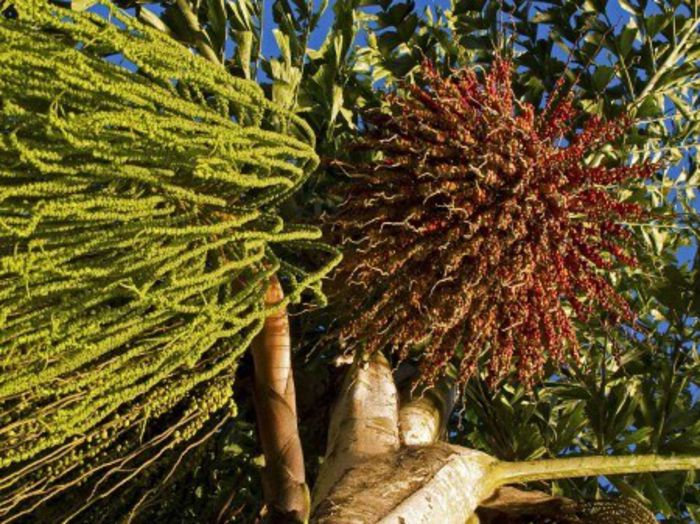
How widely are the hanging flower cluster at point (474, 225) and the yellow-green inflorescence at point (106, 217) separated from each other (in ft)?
0.91

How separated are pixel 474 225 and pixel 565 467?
24.6 inches

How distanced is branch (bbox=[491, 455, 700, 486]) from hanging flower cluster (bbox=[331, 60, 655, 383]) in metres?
0.22

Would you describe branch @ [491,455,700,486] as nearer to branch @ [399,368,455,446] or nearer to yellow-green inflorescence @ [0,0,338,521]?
branch @ [399,368,455,446]

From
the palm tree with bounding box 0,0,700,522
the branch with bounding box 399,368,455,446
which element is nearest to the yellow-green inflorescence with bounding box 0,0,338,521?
the palm tree with bounding box 0,0,700,522

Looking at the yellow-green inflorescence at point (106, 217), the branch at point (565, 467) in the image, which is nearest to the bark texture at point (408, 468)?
the branch at point (565, 467)

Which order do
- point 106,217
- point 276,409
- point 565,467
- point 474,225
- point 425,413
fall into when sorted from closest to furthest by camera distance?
1. point 106,217
2. point 474,225
3. point 276,409
4. point 565,467
5. point 425,413

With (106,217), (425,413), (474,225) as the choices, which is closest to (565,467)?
(425,413)

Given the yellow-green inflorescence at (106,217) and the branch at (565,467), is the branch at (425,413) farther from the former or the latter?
the yellow-green inflorescence at (106,217)

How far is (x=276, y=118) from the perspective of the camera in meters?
2.42

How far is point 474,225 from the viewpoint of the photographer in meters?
2.08

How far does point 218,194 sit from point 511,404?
1.55 meters

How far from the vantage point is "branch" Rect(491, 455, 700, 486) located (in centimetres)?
231

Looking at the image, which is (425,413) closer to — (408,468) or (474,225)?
(408,468)

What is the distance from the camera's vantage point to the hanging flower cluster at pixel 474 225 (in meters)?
2.11
